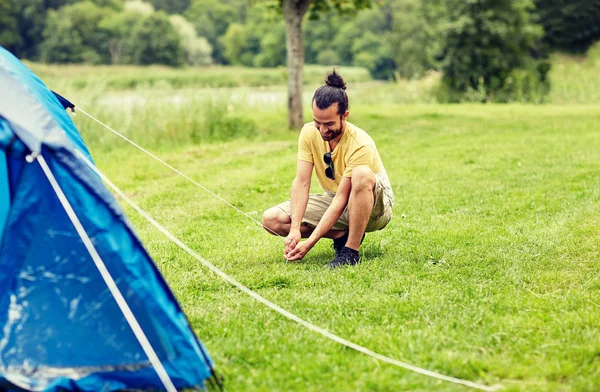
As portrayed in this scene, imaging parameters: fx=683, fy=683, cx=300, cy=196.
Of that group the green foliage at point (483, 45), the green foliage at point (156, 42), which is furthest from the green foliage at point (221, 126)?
the green foliage at point (156, 42)

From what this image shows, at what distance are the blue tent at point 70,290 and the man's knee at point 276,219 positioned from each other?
76.4 inches

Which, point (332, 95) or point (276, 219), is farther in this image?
point (276, 219)

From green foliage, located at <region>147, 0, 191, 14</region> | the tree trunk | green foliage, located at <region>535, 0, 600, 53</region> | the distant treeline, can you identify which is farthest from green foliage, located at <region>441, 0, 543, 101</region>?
green foliage, located at <region>147, 0, 191, 14</region>

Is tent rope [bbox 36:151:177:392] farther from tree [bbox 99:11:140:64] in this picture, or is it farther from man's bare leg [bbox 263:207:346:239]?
tree [bbox 99:11:140:64]

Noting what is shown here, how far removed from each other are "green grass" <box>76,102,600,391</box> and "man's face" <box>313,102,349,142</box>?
93 cm

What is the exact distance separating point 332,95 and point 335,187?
0.80 m

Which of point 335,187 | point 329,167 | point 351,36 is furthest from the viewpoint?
point 351,36

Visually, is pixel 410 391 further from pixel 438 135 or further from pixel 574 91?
pixel 574 91

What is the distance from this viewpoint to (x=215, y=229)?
246 inches

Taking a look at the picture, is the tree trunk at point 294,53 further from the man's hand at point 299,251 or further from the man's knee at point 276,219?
the man's hand at point 299,251

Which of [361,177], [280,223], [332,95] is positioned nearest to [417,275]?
[361,177]

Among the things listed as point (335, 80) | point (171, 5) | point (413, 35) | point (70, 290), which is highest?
point (171, 5)

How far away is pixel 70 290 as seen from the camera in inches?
122

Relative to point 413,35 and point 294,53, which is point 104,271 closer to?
point 294,53
